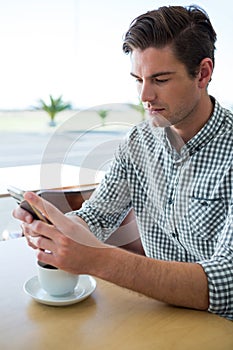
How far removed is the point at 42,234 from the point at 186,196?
53 centimetres

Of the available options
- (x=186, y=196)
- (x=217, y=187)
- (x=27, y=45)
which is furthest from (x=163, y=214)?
(x=27, y=45)

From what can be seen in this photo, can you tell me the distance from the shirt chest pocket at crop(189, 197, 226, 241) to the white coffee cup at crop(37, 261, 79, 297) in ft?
1.56

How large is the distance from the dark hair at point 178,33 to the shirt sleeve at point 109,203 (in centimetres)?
37

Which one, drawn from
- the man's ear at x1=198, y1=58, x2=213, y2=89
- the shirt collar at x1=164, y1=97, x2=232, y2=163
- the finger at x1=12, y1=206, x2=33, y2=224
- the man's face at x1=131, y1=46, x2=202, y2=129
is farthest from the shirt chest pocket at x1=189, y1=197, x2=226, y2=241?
the finger at x1=12, y1=206, x2=33, y2=224

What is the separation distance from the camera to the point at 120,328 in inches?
32.9

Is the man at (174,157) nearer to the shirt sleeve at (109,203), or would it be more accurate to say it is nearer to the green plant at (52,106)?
the shirt sleeve at (109,203)

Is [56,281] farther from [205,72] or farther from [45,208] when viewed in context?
[205,72]

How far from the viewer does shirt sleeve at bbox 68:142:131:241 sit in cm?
141

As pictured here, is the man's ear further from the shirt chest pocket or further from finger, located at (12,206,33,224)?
finger, located at (12,206,33,224)

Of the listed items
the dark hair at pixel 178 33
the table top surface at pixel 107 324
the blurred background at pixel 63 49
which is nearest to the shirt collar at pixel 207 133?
the dark hair at pixel 178 33

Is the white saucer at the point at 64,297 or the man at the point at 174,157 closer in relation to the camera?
the white saucer at the point at 64,297

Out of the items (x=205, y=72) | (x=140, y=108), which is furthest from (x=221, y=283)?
(x=205, y=72)

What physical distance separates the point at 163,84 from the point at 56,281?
0.67 meters

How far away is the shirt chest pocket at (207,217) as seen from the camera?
1.26m
